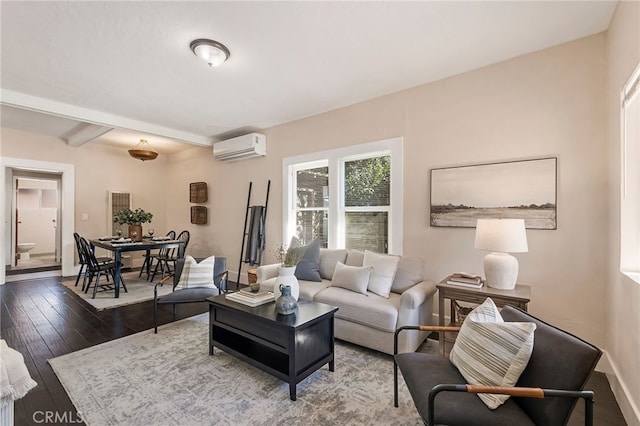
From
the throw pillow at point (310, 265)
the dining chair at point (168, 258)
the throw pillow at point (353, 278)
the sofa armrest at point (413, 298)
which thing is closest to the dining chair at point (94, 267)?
the dining chair at point (168, 258)

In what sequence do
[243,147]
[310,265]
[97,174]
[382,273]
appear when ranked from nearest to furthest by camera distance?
[382,273], [310,265], [243,147], [97,174]

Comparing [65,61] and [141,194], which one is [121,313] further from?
[141,194]

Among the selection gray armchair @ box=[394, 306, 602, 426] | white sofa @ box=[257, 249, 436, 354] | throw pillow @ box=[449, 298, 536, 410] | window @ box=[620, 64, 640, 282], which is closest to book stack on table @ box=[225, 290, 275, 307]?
white sofa @ box=[257, 249, 436, 354]

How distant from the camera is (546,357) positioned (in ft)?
4.49

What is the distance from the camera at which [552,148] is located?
262 centimetres

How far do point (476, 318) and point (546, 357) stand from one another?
0.35 m

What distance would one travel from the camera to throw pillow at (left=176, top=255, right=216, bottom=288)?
3.43m

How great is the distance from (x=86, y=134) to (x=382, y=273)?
18.5 feet

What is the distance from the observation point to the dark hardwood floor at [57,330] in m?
1.90

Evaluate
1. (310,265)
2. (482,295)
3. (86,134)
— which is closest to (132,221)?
(86,134)

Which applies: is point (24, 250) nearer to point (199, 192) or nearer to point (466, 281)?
point (199, 192)

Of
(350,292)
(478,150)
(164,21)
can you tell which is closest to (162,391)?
(350,292)

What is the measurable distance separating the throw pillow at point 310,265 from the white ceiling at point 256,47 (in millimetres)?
1942

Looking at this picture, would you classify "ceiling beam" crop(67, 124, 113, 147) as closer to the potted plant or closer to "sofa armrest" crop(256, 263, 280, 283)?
the potted plant
